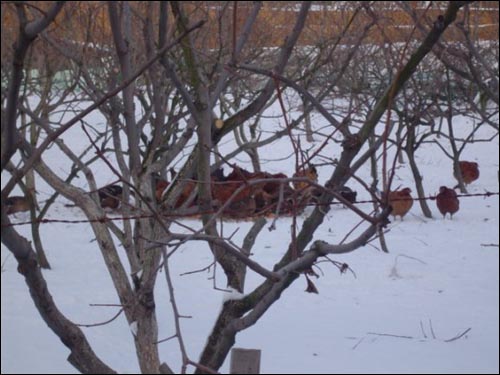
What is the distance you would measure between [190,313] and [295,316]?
2.87 ft

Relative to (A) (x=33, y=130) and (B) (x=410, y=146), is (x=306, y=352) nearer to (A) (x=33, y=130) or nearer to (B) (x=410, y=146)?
(A) (x=33, y=130)

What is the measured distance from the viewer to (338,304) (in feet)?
22.3

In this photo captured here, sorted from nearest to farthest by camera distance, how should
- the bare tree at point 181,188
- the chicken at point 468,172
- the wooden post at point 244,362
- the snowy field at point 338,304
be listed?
the wooden post at point 244,362
the bare tree at point 181,188
the snowy field at point 338,304
the chicken at point 468,172

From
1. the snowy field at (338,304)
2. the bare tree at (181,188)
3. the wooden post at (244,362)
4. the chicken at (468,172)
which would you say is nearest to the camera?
the wooden post at (244,362)

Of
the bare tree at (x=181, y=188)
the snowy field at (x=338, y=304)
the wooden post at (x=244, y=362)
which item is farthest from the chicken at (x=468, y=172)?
the wooden post at (x=244, y=362)

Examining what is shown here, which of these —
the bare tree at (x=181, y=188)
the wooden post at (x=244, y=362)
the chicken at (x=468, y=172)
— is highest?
the chicken at (x=468, y=172)

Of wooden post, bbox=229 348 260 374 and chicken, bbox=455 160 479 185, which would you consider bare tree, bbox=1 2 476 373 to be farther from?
chicken, bbox=455 160 479 185

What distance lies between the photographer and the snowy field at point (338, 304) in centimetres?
557

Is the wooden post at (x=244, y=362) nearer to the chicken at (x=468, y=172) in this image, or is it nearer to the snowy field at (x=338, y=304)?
the snowy field at (x=338, y=304)

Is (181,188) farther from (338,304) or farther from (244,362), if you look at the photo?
(338,304)

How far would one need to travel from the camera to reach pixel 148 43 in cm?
Answer: 351

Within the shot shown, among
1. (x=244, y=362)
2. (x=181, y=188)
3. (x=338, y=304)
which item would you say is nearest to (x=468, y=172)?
(x=338, y=304)

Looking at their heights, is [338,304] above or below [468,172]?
below

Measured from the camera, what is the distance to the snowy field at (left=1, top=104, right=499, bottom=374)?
5570 mm
